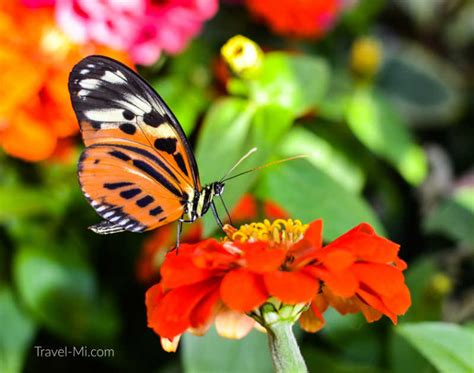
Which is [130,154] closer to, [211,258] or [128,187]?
[128,187]

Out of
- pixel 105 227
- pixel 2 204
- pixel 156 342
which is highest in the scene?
pixel 105 227

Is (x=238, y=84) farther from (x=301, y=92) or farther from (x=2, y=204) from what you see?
(x=2, y=204)

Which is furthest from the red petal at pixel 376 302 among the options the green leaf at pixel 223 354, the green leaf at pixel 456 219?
the green leaf at pixel 456 219

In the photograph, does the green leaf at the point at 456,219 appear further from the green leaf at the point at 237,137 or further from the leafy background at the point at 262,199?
the green leaf at the point at 237,137

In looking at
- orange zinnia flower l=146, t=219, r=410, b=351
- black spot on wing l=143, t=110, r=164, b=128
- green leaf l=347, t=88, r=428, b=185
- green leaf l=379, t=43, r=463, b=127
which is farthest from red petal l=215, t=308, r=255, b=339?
green leaf l=379, t=43, r=463, b=127

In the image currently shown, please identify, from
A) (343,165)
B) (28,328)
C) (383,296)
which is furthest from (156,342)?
(383,296)

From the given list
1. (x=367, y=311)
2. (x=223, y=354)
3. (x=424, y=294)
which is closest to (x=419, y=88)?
(x=424, y=294)

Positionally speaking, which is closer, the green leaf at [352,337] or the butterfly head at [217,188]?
the butterfly head at [217,188]
